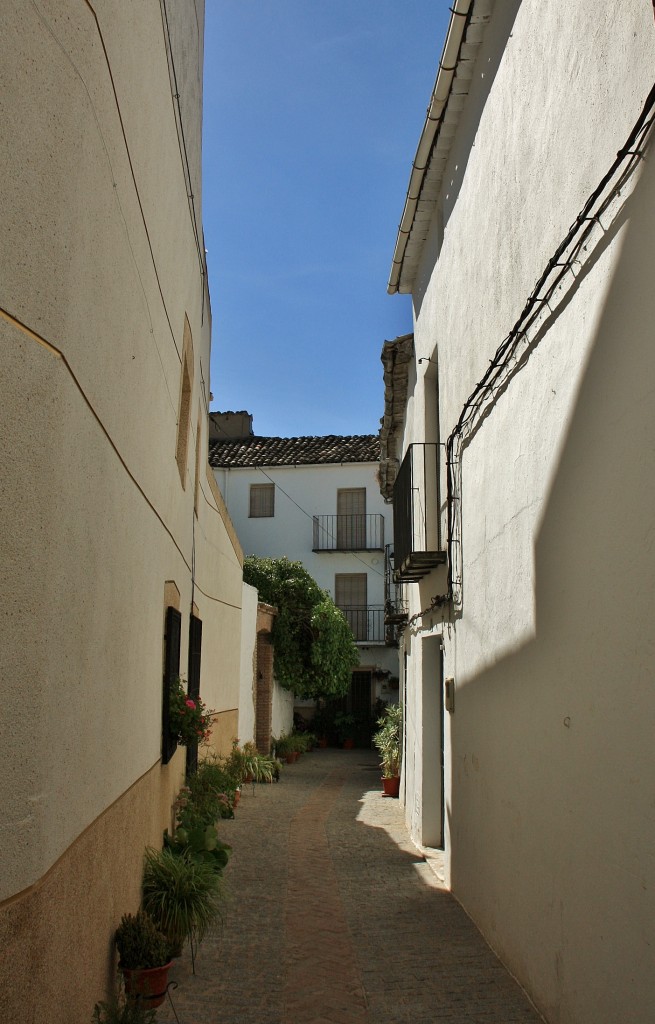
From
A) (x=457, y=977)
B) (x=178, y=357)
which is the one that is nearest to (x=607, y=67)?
(x=178, y=357)

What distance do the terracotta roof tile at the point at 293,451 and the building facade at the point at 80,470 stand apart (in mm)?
23092

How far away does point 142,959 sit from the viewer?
14.9 ft

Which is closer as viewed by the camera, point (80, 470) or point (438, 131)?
point (80, 470)

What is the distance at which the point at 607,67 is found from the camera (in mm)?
4133

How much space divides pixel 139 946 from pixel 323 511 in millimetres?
24942

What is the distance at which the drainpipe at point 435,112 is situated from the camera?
6.89m

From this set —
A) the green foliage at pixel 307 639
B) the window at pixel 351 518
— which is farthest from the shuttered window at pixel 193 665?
the window at pixel 351 518

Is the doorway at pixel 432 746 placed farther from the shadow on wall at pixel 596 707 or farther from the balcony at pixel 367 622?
the balcony at pixel 367 622

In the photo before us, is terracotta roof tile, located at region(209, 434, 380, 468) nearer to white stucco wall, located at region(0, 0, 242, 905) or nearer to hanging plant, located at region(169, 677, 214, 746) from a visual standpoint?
hanging plant, located at region(169, 677, 214, 746)

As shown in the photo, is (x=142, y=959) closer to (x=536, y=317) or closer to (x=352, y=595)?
(x=536, y=317)

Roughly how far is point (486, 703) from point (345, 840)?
4888 mm

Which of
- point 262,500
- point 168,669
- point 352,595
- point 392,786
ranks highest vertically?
point 262,500

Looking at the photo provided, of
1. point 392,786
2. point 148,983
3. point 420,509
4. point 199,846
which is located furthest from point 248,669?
point 148,983

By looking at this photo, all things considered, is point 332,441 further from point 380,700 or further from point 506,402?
point 506,402
